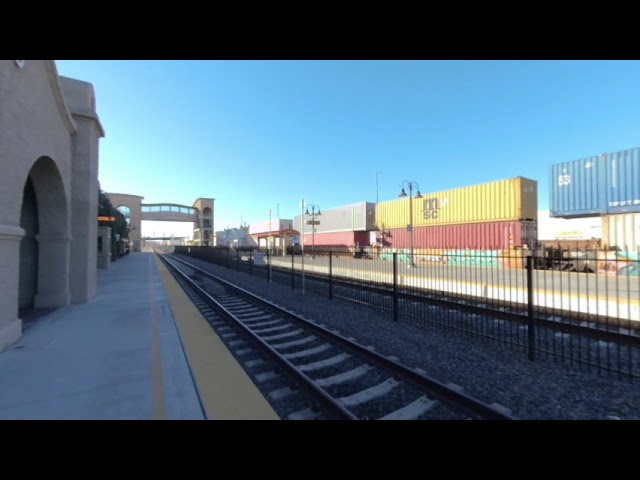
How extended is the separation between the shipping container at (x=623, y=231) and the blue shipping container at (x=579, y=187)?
2.06 meters

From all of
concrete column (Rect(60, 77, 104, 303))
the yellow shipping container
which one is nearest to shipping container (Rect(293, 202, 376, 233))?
the yellow shipping container

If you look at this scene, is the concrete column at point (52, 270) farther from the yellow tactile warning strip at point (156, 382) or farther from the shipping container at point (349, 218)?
the shipping container at point (349, 218)

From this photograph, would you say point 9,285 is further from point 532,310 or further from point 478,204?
point 478,204

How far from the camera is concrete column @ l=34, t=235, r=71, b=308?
8102mm

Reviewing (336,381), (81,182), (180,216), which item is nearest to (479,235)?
(336,381)

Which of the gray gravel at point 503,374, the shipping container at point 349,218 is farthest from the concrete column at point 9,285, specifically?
the shipping container at point 349,218

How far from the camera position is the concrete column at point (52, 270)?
8102mm

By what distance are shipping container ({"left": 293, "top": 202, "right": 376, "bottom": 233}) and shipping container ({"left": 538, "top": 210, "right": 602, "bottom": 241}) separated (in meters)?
16.1

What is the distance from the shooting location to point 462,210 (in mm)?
21906
